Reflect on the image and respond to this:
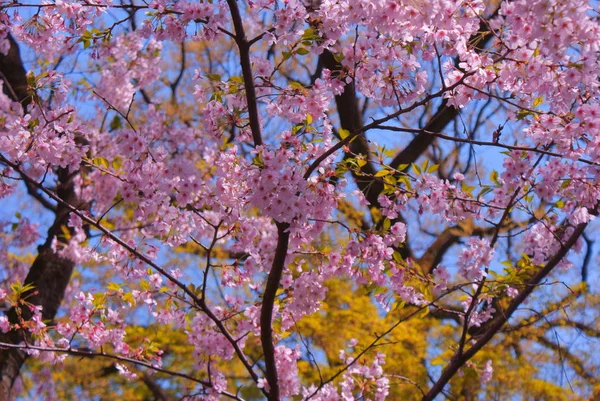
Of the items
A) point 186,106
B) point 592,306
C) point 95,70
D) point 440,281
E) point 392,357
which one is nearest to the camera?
point 440,281

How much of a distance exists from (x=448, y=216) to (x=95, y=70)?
532cm

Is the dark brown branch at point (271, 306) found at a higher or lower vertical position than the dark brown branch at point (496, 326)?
lower

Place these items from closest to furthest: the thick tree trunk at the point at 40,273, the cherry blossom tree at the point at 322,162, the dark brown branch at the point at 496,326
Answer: the cherry blossom tree at the point at 322,162, the dark brown branch at the point at 496,326, the thick tree trunk at the point at 40,273

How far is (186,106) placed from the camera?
34.0 feet

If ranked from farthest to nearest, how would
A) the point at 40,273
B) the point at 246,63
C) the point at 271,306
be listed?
the point at 40,273, the point at 271,306, the point at 246,63

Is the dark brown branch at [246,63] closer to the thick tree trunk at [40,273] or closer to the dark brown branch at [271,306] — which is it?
the dark brown branch at [271,306]

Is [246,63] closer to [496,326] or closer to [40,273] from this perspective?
[496,326]

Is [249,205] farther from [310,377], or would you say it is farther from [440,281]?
[310,377]

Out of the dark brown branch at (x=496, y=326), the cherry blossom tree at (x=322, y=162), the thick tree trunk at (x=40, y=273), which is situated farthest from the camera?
the thick tree trunk at (x=40, y=273)

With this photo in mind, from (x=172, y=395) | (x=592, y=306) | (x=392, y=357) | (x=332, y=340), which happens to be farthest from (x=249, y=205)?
(x=172, y=395)

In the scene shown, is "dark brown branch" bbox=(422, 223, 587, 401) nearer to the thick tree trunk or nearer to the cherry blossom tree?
the cherry blossom tree

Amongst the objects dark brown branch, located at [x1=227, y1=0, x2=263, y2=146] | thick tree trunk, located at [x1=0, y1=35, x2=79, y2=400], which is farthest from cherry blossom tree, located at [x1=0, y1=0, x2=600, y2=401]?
thick tree trunk, located at [x1=0, y1=35, x2=79, y2=400]

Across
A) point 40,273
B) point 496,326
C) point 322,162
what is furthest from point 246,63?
point 40,273

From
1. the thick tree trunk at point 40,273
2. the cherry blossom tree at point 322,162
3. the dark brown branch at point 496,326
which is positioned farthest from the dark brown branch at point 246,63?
the thick tree trunk at point 40,273
